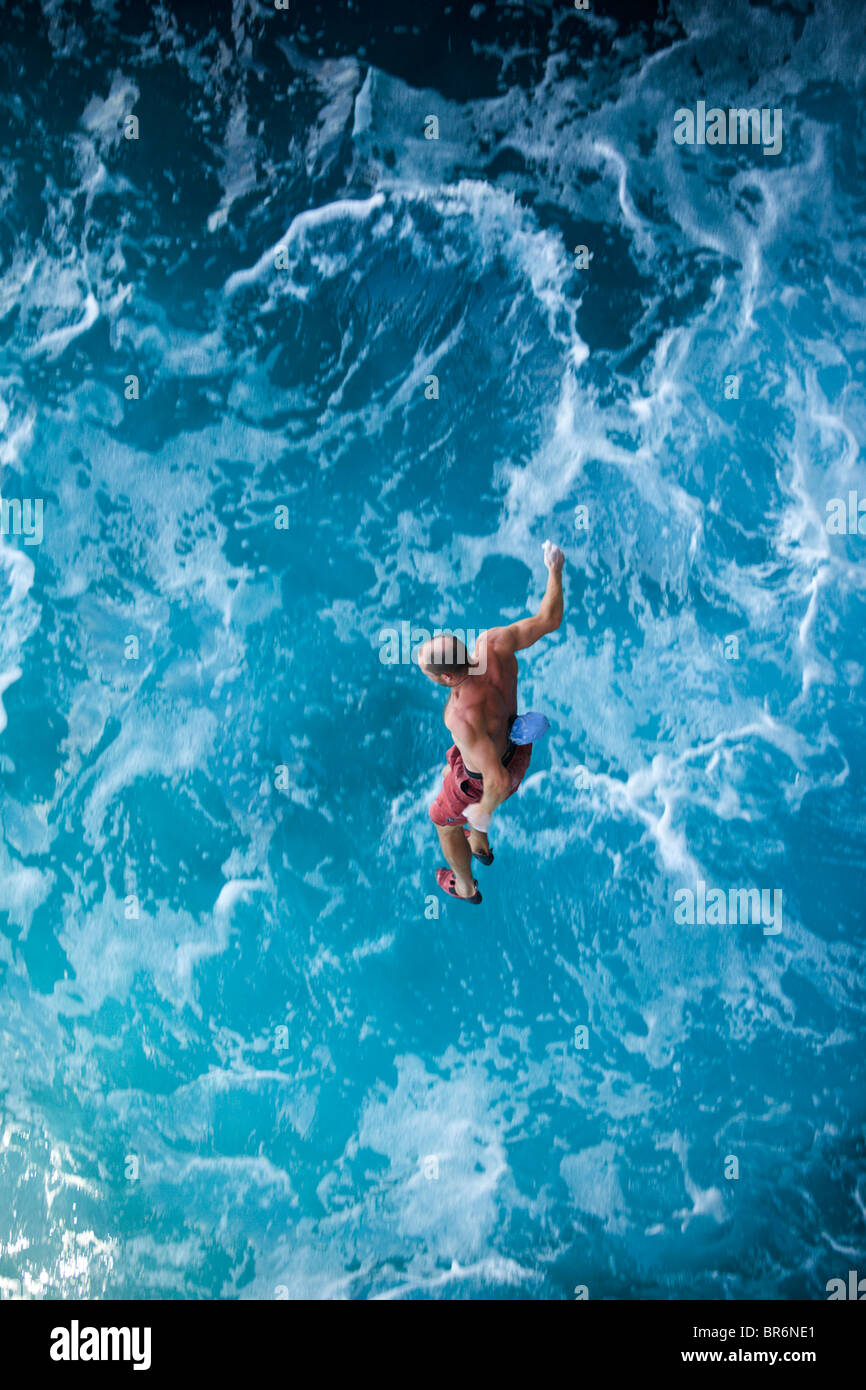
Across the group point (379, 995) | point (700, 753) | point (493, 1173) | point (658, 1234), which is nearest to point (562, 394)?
point (700, 753)

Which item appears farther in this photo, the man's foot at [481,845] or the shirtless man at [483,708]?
the man's foot at [481,845]

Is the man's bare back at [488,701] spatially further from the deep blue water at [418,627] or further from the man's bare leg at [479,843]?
the deep blue water at [418,627]

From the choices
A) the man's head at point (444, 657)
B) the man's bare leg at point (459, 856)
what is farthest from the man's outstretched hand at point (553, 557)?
the man's bare leg at point (459, 856)

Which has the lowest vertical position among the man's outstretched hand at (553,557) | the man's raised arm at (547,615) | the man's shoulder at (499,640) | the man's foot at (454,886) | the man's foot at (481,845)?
the man's foot at (454,886)

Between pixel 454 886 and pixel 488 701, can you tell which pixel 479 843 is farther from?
pixel 488 701

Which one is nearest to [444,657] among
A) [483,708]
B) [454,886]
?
[483,708]

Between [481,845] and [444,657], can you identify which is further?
[481,845]
